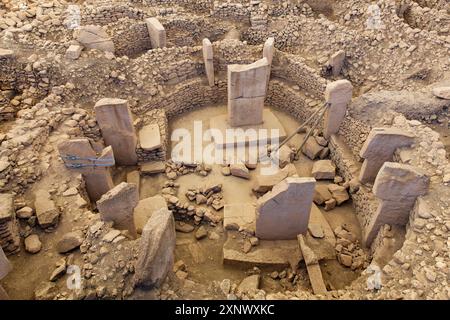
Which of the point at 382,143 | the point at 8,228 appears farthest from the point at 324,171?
the point at 8,228

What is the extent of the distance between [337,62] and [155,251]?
256 inches

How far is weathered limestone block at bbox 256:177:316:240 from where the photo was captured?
532 cm

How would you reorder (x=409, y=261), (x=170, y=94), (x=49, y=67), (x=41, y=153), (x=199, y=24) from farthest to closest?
(x=199, y=24) < (x=170, y=94) < (x=49, y=67) < (x=41, y=153) < (x=409, y=261)

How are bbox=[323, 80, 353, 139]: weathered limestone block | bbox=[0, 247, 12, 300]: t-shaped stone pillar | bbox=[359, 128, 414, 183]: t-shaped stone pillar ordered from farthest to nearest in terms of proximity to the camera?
bbox=[323, 80, 353, 139]: weathered limestone block → bbox=[359, 128, 414, 183]: t-shaped stone pillar → bbox=[0, 247, 12, 300]: t-shaped stone pillar

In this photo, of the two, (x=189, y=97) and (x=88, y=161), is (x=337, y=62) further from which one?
(x=88, y=161)

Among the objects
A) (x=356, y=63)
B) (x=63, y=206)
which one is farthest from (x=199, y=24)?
(x=63, y=206)

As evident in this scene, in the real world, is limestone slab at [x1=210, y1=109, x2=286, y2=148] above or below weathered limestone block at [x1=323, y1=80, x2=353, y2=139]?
below

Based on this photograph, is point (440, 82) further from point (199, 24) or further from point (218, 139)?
point (199, 24)

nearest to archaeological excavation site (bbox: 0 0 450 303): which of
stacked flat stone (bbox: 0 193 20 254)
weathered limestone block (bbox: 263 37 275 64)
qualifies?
stacked flat stone (bbox: 0 193 20 254)

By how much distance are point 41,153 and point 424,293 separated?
615 centimetres

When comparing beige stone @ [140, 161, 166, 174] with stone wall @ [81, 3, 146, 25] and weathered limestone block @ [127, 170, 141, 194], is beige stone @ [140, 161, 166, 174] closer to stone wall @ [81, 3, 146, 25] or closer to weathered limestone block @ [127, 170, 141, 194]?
weathered limestone block @ [127, 170, 141, 194]

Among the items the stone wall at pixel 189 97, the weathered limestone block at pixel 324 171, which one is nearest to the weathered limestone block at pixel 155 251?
the weathered limestone block at pixel 324 171

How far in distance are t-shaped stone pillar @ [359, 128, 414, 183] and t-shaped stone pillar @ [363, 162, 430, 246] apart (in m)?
0.91

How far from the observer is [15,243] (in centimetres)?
505
